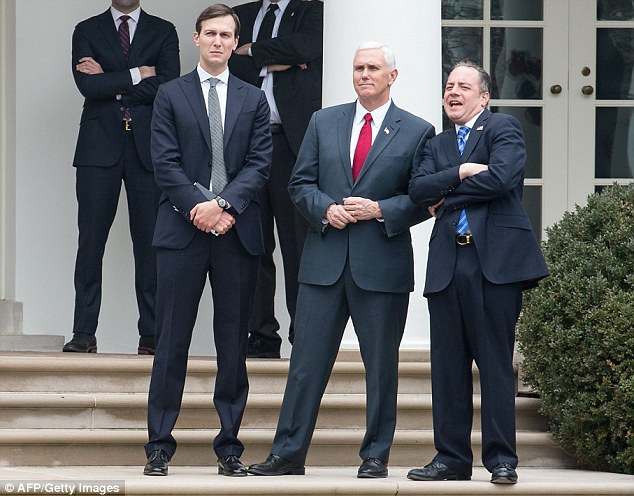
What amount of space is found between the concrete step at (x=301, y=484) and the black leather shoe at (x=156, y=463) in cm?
5

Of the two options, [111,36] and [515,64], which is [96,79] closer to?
[111,36]

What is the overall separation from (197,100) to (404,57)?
1.93 metres

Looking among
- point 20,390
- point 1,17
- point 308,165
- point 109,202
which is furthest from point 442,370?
point 1,17

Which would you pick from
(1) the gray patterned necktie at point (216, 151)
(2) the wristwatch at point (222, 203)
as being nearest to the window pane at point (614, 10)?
(1) the gray patterned necktie at point (216, 151)

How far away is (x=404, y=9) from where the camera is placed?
7.84 meters

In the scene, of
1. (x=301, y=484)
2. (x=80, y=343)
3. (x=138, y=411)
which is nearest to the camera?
(x=301, y=484)

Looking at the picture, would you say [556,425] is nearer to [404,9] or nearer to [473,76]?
[473,76]

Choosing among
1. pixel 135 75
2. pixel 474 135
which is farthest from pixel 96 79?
pixel 474 135

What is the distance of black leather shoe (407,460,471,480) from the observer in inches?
235

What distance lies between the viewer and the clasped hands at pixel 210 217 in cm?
602

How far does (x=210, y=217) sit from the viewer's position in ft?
19.8

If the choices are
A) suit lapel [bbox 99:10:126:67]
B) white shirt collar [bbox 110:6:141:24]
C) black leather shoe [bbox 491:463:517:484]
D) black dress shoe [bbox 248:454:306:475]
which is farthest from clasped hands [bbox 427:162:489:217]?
white shirt collar [bbox 110:6:141:24]

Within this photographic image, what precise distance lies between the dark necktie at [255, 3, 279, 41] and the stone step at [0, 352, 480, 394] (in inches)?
79.1

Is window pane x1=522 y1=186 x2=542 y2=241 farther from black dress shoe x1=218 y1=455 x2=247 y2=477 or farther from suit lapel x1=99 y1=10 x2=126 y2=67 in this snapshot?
black dress shoe x1=218 y1=455 x2=247 y2=477
